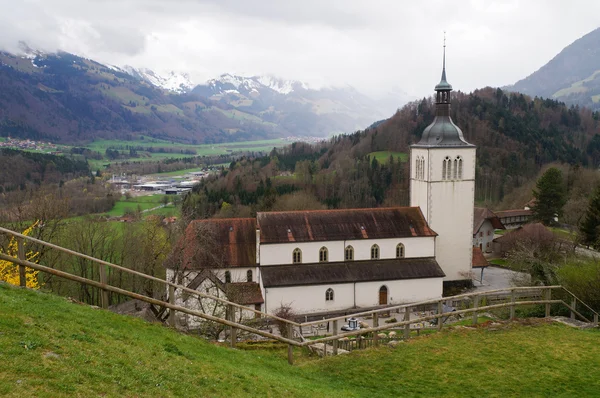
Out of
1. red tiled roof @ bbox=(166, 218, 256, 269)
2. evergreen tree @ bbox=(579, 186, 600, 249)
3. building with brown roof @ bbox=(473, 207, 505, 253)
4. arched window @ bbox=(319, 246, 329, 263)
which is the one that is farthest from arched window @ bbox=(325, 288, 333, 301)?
building with brown roof @ bbox=(473, 207, 505, 253)

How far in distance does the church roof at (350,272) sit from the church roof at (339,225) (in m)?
2.20

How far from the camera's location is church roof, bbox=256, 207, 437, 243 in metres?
40.6

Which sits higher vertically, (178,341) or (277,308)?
(178,341)

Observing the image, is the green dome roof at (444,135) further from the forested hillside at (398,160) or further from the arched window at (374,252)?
the forested hillside at (398,160)

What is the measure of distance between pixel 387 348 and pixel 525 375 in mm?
4057

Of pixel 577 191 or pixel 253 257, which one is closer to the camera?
pixel 253 257

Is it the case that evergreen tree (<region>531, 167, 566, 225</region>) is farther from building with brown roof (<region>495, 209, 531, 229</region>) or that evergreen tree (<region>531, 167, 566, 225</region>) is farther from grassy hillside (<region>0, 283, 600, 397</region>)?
grassy hillside (<region>0, 283, 600, 397</region>)

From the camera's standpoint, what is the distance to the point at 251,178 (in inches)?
4508

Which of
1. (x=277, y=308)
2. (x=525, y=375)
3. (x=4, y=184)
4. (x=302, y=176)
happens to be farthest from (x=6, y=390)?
(x=4, y=184)

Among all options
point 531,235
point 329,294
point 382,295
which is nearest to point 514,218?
point 531,235

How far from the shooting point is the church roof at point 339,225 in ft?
133

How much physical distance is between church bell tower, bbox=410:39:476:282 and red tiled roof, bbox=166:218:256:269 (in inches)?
618

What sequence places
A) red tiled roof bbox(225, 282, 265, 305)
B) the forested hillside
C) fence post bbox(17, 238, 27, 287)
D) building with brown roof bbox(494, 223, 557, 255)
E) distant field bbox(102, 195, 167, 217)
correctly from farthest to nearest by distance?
distant field bbox(102, 195, 167, 217) < the forested hillside < building with brown roof bbox(494, 223, 557, 255) < red tiled roof bbox(225, 282, 265, 305) < fence post bbox(17, 238, 27, 287)

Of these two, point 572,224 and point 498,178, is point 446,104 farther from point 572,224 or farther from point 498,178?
point 498,178
